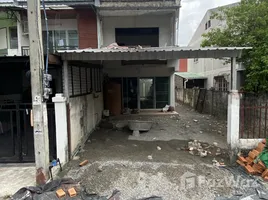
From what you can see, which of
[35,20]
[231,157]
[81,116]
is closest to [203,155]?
[231,157]

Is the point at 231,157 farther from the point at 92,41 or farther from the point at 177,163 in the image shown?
the point at 92,41

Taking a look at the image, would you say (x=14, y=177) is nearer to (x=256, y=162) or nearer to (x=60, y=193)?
(x=60, y=193)

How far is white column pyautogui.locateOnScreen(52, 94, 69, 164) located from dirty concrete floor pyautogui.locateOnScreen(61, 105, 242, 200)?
1.38 feet

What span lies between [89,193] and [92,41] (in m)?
9.70

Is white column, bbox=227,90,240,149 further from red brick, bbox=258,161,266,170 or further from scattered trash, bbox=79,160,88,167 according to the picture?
scattered trash, bbox=79,160,88,167

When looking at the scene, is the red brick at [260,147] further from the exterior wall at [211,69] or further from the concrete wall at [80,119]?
the exterior wall at [211,69]

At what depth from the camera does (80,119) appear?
270 inches

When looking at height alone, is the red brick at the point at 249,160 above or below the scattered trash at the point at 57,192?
above

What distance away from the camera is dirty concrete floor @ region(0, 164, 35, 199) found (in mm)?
4230

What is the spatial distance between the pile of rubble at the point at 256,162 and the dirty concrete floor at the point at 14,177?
5.08 meters

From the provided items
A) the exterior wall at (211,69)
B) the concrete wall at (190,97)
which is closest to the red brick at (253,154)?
the exterior wall at (211,69)

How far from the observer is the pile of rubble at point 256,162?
4.74 m

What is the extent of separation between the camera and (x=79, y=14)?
1189 centimetres

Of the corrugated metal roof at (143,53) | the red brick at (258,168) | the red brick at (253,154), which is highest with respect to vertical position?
the corrugated metal roof at (143,53)
